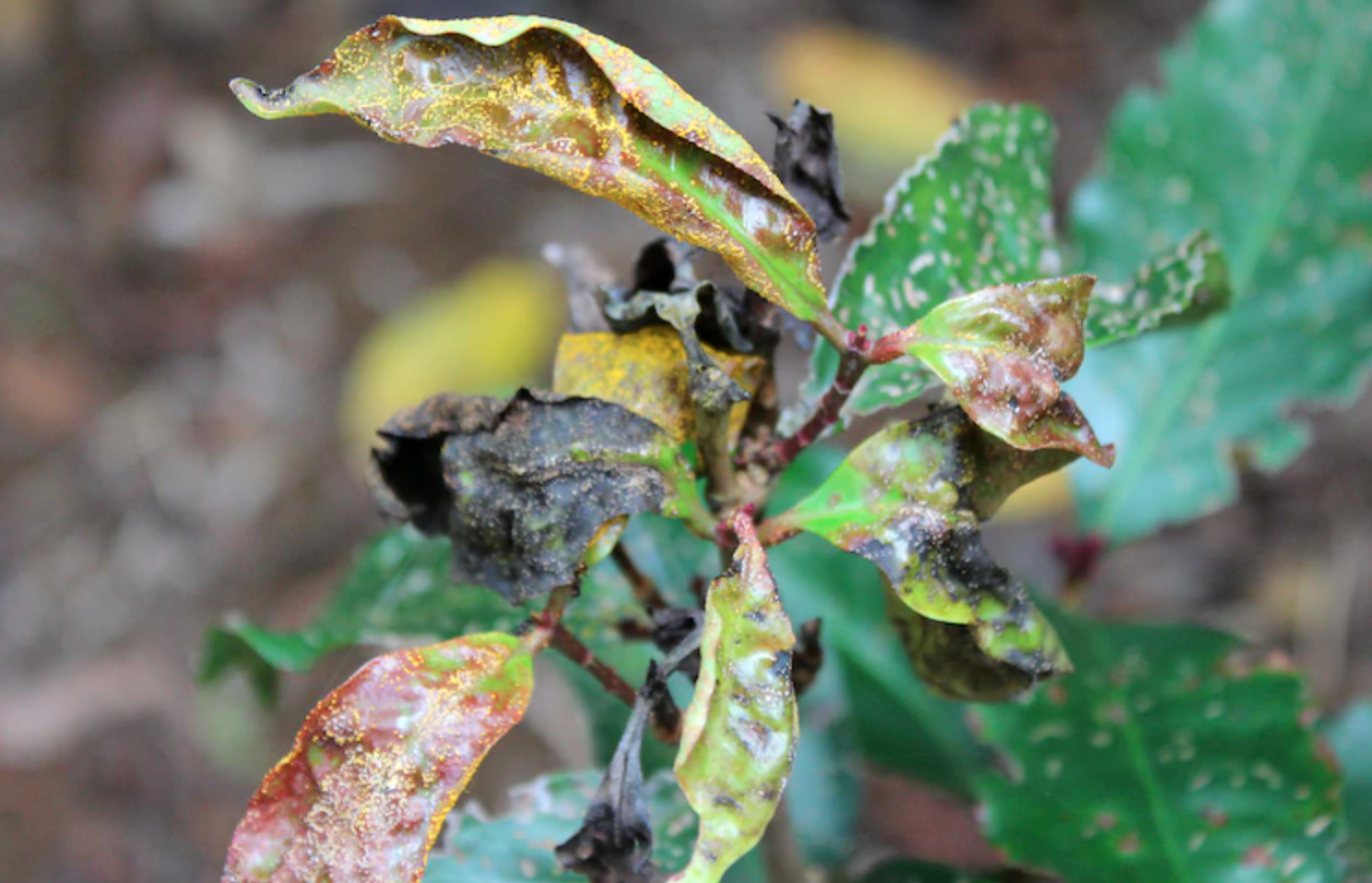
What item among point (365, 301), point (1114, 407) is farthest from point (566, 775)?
point (365, 301)

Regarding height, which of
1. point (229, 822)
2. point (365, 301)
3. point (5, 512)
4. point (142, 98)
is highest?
point (142, 98)

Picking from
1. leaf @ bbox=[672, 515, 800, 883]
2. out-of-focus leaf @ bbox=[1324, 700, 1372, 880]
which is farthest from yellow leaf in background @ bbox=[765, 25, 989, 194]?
leaf @ bbox=[672, 515, 800, 883]

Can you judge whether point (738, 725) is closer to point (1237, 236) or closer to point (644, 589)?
point (644, 589)

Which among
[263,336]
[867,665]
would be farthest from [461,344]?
[867,665]

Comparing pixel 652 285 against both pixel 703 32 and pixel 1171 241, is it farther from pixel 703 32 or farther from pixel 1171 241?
pixel 703 32

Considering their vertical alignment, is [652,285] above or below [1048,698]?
above

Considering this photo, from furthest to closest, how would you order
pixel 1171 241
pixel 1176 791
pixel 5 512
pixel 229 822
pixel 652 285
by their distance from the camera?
pixel 5 512 < pixel 229 822 < pixel 1171 241 < pixel 1176 791 < pixel 652 285
